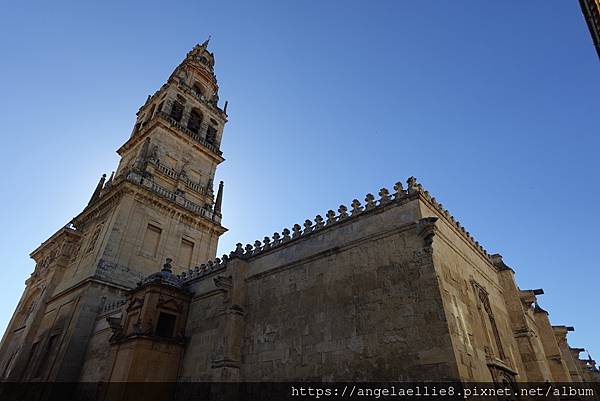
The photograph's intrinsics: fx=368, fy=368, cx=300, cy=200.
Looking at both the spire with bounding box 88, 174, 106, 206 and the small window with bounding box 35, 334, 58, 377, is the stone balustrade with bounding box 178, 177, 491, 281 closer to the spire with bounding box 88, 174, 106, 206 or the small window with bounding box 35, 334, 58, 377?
the small window with bounding box 35, 334, 58, 377

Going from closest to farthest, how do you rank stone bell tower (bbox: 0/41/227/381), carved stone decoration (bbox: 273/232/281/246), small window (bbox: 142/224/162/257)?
A: carved stone decoration (bbox: 273/232/281/246) < stone bell tower (bbox: 0/41/227/381) < small window (bbox: 142/224/162/257)

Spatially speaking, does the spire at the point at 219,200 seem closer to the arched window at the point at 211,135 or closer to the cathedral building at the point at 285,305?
the cathedral building at the point at 285,305

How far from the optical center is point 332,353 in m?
11.7

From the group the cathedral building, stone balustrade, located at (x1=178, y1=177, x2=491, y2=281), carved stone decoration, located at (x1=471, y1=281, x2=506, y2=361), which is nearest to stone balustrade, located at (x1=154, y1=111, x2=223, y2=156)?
the cathedral building

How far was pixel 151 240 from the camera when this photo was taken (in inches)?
987

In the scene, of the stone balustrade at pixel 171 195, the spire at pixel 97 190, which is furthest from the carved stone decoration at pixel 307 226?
the spire at pixel 97 190

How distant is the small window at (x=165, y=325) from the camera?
16641 millimetres

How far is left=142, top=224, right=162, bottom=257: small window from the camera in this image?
24.6m

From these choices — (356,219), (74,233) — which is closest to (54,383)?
(74,233)

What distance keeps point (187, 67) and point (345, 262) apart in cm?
3114

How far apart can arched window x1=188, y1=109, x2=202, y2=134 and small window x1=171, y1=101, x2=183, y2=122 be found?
3.40ft

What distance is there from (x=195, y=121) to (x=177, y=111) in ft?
6.65

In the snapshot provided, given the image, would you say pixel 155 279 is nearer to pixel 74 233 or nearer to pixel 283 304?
pixel 283 304

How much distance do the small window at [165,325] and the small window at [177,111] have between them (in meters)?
19.8
